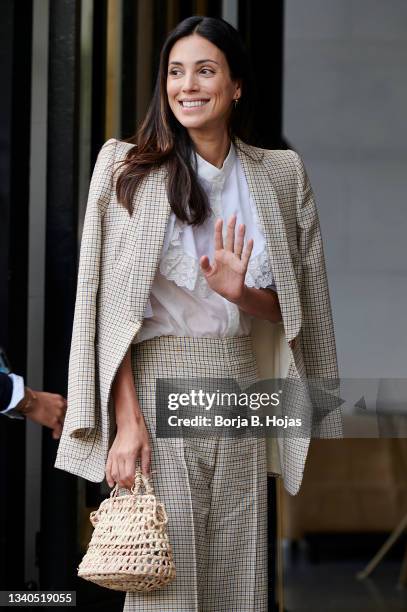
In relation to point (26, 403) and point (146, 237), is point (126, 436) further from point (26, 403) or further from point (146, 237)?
point (26, 403)

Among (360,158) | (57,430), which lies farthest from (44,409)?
(360,158)

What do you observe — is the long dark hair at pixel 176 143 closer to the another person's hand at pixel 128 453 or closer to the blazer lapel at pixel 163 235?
the blazer lapel at pixel 163 235

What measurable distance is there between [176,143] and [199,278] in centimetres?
33

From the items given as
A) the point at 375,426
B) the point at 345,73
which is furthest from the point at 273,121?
the point at 375,426

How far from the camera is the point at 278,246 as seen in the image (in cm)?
274

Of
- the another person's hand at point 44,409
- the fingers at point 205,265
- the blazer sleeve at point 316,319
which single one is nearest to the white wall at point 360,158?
the another person's hand at point 44,409

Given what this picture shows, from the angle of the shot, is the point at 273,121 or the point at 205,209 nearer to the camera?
the point at 205,209

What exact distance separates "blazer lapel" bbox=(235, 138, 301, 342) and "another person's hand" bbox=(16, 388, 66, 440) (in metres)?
0.85

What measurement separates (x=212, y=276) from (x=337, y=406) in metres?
0.60

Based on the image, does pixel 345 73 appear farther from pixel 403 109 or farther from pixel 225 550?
pixel 225 550

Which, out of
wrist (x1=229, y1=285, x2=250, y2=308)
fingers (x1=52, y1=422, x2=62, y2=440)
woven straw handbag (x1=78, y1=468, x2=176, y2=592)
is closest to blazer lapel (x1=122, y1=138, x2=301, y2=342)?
wrist (x1=229, y1=285, x2=250, y2=308)

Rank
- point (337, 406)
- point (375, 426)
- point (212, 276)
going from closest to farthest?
1. point (212, 276)
2. point (337, 406)
3. point (375, 426)

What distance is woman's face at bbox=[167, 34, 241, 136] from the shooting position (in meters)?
2.69

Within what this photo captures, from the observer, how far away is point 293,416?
2.87 metres
